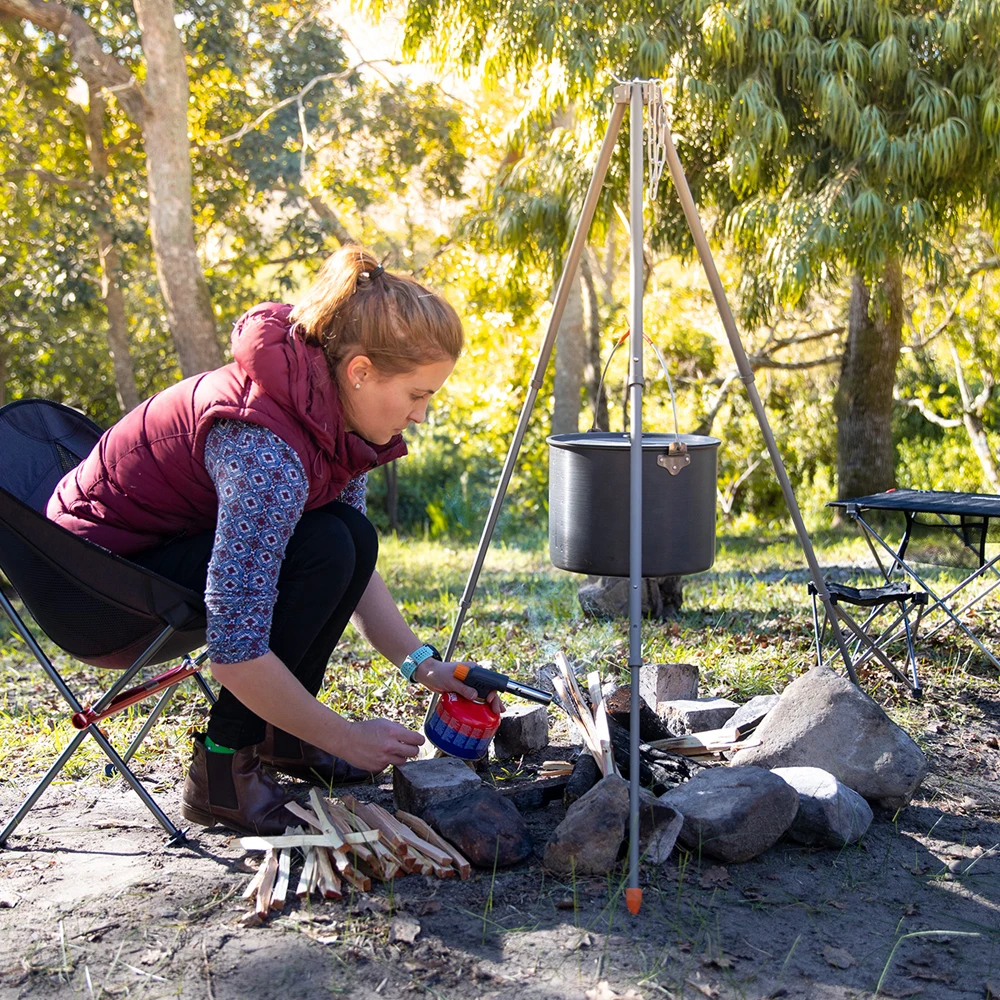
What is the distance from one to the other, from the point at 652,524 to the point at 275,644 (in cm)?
103

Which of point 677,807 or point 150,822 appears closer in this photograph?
point 677,807

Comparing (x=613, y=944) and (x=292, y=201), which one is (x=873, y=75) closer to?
(x=292, y=201)

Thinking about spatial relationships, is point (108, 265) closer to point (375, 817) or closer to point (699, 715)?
point (699, 715)

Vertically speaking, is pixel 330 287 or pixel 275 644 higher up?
pixel 330 287

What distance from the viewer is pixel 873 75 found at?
277 inches

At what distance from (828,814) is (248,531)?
58.6 inches

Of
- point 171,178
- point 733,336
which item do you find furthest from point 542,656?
point 171,178

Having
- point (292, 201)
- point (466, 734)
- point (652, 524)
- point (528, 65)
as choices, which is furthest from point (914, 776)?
point (292, 201)

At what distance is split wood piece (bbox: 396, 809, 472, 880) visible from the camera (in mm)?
2252

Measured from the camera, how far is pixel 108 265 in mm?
10250

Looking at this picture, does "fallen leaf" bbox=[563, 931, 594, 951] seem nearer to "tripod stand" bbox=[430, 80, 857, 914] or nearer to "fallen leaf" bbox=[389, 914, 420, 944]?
"tripod stand" bbox=[430, 80, 857, 914]

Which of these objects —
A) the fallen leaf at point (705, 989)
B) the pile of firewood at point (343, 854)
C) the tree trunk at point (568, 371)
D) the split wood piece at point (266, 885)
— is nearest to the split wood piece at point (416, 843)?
the pile of firewood at point (343, 854)

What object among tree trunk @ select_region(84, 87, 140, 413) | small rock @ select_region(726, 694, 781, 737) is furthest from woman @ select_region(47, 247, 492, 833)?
tree trunk @ select_region(84, 87, 140, 413)

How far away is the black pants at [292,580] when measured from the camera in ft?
7.72
